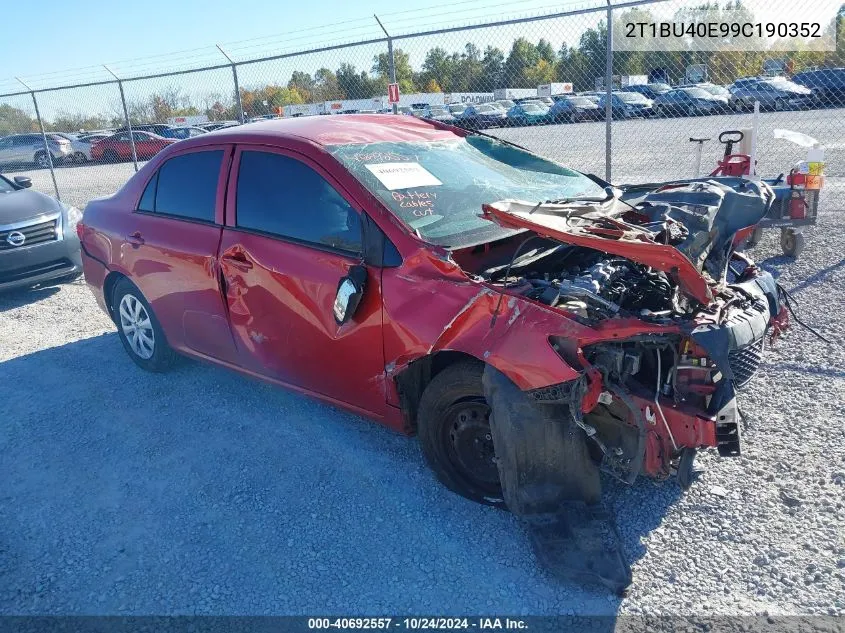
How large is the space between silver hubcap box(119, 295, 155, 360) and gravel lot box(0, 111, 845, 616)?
1.23 ft

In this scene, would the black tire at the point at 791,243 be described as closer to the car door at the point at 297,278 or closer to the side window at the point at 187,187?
the car door at the point at 297,278

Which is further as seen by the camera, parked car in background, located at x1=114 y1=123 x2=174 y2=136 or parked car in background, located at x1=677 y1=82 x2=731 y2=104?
parked car in background, located at x1=114 y1=123 x2=174 y2=136

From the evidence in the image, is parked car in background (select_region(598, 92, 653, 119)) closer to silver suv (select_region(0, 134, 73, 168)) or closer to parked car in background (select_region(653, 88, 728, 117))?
parked car in background (select_region(653, 88, 728, 117))


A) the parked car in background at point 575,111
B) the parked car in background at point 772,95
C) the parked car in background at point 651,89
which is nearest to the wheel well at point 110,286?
the parked car in background at point 651,89

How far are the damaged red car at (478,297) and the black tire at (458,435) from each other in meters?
0.01

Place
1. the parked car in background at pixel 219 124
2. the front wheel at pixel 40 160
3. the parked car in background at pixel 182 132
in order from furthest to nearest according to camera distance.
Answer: the front wheel at pixel 40 160 → the parked car in background at pixel 182 132 → the parked car in background at pixel 219 124

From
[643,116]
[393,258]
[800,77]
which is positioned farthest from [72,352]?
[800,77]

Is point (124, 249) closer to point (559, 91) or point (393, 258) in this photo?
point (393, 258)

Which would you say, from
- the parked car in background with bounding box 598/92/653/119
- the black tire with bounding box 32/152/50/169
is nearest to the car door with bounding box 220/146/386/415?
the parked car in background with bounding box 598/92/653/119

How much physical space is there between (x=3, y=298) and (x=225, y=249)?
16.6ft

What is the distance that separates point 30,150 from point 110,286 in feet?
85.5

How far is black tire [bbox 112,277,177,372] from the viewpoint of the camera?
190 inches

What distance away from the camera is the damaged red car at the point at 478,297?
2723mm

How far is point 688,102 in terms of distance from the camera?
15.1m
